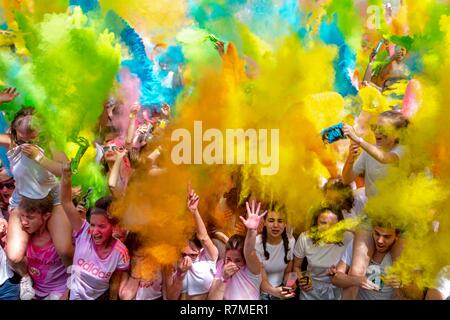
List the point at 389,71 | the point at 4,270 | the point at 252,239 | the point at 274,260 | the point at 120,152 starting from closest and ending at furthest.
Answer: the point at 252,239
the point at 274,260
the point at 4,270
the point at 120,152
the point at 389,71

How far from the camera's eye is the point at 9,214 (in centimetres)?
351

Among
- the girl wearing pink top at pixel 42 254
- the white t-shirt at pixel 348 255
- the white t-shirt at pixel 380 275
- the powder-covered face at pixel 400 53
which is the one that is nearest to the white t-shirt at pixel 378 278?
the white t-shirt at pixel 380 275

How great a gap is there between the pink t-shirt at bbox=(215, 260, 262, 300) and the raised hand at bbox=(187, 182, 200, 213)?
42cm

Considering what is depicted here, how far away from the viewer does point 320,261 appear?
132 inches

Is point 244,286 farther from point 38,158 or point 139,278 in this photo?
point 38,158

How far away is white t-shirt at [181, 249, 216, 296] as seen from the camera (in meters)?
3.35

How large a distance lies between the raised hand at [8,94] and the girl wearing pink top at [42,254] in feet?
1.84

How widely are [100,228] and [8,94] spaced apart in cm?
92

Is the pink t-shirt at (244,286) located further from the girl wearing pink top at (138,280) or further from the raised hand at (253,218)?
the girl wearing pink top at (138,280)

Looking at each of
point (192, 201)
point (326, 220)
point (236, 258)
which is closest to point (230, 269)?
point (236, 258)

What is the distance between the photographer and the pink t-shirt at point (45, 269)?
136 inches

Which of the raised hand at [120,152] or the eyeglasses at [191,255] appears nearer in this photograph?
the eyeglasses at [191,255]

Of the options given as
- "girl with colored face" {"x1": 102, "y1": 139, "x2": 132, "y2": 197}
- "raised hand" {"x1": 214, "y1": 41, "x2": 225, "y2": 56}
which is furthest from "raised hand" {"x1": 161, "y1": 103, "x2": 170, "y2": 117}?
"raised hand" {"x1": 214, "y1": 41, "x2": 225, "y2": 56}
